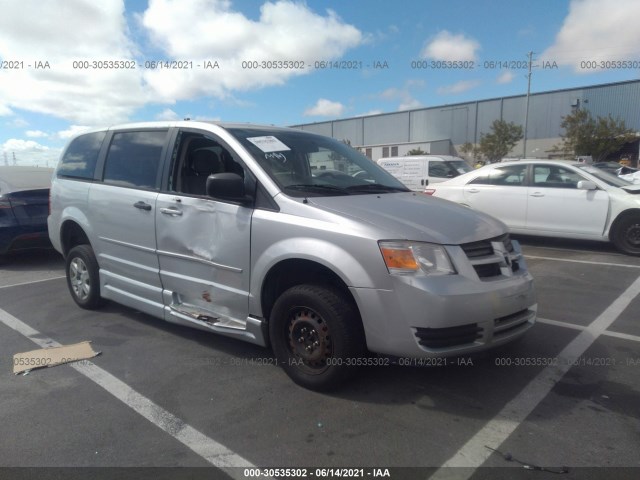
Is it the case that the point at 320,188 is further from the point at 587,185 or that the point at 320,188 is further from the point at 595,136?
the point at 595,136

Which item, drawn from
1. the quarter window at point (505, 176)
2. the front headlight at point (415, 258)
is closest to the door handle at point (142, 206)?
the front headlight at point (415, 258)

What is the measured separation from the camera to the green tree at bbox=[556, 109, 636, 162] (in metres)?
36.7

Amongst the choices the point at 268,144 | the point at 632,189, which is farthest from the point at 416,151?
the point at 268,144

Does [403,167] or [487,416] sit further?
[403,167]

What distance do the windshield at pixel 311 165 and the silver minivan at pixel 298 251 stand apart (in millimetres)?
18

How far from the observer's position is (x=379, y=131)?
2418 inches

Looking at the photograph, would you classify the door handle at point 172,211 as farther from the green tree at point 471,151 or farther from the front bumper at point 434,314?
the green tree at point 471,151

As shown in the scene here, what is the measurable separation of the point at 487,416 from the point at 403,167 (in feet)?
43.2

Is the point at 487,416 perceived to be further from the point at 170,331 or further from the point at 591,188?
the point at 591,188

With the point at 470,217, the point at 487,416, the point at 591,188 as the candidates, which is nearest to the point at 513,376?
the point at 487,416

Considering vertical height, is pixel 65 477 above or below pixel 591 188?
below

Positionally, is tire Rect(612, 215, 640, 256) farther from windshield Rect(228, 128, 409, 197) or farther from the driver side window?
the driver side window

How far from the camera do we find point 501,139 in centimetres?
4309

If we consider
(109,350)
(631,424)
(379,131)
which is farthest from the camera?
(379,131)
